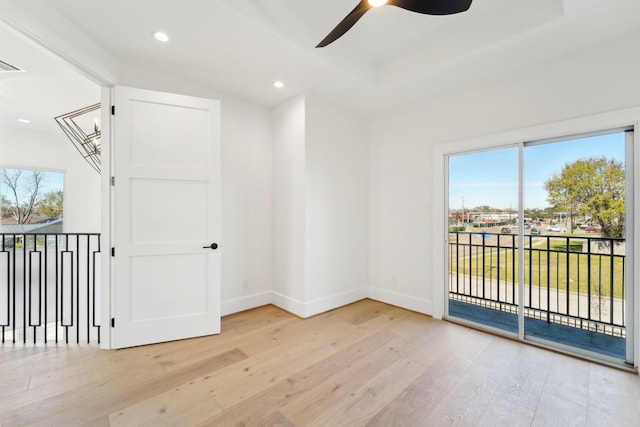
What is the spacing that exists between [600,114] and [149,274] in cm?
420

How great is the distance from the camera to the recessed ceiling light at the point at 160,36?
85.8 inches

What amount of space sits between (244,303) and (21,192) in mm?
4388

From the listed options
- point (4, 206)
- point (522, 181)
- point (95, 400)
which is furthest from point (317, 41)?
point (4, 206)

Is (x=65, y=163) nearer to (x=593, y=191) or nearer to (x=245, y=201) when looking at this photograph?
(x=245, y=201)

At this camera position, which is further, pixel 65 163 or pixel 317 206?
pixel 65 163

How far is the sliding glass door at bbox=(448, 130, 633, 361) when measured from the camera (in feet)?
7.59

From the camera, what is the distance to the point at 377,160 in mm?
3891

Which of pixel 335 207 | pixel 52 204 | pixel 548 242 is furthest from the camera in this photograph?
pixel 52 204

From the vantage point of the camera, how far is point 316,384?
198cm

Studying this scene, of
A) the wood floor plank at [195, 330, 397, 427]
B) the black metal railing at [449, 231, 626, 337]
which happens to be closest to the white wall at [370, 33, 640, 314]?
the black metal railing at [449, 231, 626, 337]

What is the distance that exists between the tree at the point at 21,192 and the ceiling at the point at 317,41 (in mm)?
1850

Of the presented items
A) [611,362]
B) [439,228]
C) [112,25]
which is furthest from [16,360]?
[611,362]

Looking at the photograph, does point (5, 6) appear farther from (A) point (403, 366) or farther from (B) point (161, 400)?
(A) point (403, 366)

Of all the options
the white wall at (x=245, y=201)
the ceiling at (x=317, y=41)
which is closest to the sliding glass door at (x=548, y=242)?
the ceiling at (x=317, y=41)
